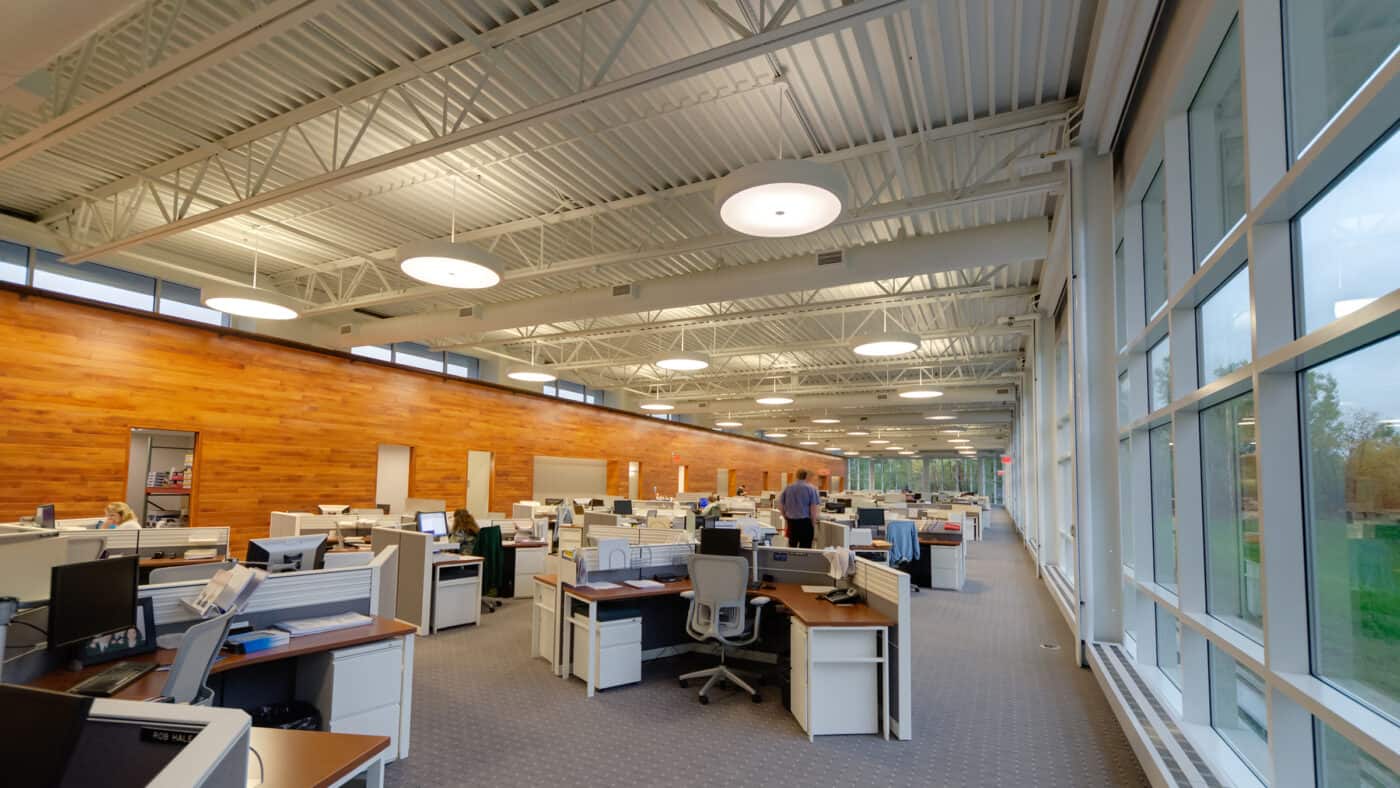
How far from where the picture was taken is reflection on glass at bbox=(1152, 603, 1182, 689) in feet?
14.6

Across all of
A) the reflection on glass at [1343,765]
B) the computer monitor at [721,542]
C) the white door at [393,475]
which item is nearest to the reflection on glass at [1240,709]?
the reflection on glass at [1343,765]

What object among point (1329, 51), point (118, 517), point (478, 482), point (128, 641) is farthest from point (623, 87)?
point (478, 482)

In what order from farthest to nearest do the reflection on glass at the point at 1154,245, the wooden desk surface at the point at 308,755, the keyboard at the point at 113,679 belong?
the reflection on glass at the point at 1154,245, the keyboard at the point at 113,679, the wooden desk surface at the point at 308,755

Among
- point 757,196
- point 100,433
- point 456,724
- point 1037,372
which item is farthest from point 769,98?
point 100,433

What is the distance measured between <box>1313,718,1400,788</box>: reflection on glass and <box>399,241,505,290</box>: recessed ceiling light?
5.89 m

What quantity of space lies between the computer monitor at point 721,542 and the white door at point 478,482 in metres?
10.8

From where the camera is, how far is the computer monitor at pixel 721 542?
580 centimetres

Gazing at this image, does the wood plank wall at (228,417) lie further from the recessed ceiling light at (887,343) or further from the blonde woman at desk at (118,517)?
the recessed ceiling light at (887,343)

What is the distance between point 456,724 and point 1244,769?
4322mm

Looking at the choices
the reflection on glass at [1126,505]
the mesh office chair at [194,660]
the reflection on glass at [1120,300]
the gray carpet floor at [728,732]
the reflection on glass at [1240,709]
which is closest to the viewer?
the mesh office chair at [194,660]

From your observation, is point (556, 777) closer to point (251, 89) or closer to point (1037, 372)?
point (251, 89)

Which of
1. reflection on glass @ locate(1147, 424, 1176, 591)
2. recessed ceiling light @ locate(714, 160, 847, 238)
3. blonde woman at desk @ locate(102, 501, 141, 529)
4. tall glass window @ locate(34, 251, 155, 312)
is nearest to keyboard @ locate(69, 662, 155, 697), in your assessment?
recessed ceiling light @ locate(714, 160, 847, 238)

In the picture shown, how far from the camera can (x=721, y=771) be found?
3854mm

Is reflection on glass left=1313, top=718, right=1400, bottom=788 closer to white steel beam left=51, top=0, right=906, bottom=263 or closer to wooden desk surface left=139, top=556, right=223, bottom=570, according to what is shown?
white steel beam left=51, top=0, right=906, bottom=263
